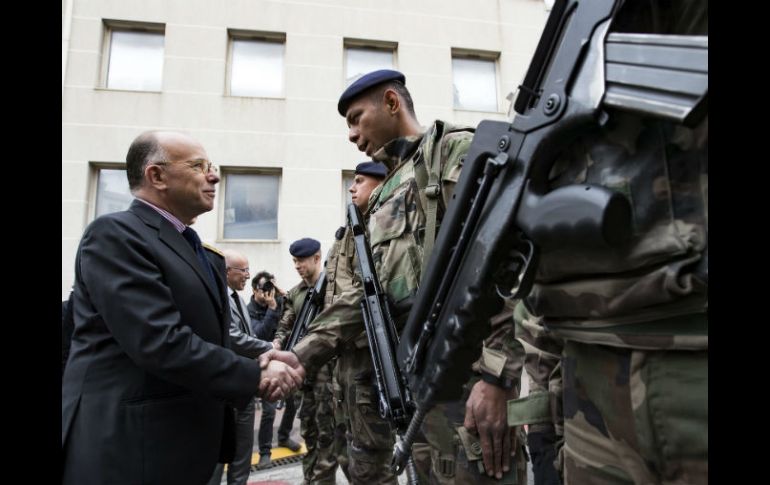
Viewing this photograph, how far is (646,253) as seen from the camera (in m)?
0.72

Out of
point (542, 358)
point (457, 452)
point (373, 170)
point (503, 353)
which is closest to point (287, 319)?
point (373, 170)

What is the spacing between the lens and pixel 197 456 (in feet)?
5.25

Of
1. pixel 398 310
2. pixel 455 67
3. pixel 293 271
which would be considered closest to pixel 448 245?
pixel 398 310

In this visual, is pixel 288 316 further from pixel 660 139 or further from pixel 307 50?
pixel 307 50

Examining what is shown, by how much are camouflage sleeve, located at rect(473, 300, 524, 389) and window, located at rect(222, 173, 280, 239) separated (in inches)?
253

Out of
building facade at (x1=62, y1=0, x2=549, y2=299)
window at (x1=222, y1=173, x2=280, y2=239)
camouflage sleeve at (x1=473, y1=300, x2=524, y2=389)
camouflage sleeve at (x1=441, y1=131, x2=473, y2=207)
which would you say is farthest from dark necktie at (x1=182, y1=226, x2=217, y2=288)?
window at (x1=222, y1=173, x2=280, y2=239)

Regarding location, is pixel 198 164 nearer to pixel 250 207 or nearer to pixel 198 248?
pixel 198 248

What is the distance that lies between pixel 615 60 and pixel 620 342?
495mm

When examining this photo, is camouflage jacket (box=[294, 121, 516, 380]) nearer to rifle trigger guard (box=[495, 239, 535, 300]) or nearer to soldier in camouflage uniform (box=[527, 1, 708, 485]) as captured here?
rifle trigger guard (box=[495, 239, 535, 300])

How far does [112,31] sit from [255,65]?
252 centimetres

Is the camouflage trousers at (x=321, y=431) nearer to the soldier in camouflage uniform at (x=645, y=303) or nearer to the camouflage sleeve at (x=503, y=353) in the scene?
the camouflage sleeve at (x=503, y=353)

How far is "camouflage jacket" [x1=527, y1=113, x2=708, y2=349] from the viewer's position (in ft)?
2.24

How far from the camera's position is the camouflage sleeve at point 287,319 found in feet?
14.4

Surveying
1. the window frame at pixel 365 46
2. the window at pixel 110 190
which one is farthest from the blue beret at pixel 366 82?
the window at pixel 110 190
